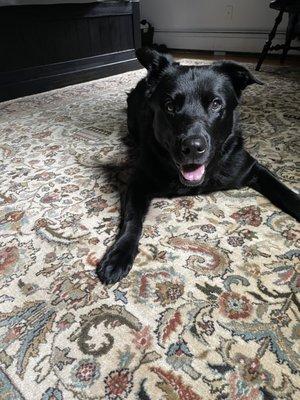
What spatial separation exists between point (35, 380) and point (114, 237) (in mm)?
512

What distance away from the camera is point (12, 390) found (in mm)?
659

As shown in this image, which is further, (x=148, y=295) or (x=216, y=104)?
(x=216, y=104)

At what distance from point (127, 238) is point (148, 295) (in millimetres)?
223

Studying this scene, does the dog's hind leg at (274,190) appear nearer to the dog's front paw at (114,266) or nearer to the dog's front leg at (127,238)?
the dog's front leg at (127,238)

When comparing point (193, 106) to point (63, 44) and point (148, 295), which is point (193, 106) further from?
point (63, 44)

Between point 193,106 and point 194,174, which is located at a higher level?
point 193,106

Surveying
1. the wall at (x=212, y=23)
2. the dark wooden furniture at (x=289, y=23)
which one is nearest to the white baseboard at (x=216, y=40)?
the wall at (x=212, y=23)

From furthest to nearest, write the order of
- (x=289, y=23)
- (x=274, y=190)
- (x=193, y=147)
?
(x=289, y=23)
(x=274, y=190)
(x=193, y=147)

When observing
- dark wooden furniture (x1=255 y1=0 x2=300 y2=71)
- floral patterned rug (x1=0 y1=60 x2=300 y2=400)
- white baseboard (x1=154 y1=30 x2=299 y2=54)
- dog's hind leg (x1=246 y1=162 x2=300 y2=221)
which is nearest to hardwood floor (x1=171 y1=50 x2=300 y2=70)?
white baseboard (x1=154 y1=30 x2=299 y2=54)

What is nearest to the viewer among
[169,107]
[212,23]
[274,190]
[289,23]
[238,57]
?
[169,107]

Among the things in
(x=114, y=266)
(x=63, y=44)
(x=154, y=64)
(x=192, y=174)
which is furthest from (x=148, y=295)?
(x=63, y=44)

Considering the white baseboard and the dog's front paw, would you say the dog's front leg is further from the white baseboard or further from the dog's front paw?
→ the white baseboard

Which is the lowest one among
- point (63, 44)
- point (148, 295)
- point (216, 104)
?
point (148, 295)

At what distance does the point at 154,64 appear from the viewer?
1173mm
